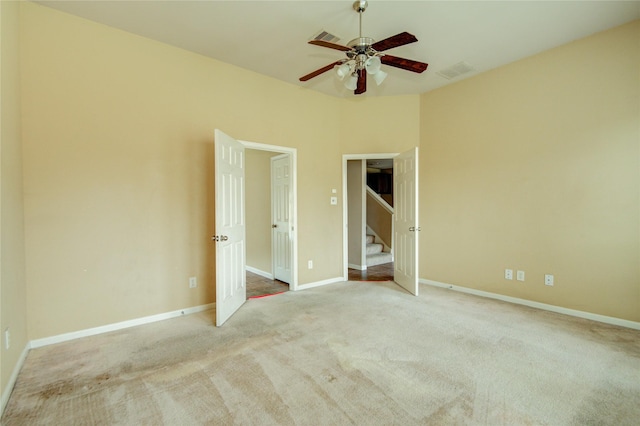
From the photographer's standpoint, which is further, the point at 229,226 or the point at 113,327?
the point at 229,226

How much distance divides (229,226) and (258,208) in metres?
2.22

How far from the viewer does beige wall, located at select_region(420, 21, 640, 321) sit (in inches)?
117

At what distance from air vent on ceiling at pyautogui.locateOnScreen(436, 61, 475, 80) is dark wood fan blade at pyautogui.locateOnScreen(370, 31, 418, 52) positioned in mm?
1870

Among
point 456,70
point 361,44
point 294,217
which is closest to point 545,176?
point 456,70

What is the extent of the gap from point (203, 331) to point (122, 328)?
85cm

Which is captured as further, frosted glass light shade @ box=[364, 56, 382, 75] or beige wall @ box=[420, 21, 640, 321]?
beige wall @ box=[420, 21, 640, 321]

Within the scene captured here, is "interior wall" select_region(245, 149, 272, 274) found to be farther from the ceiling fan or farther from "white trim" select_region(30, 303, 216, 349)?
the ceiling fan

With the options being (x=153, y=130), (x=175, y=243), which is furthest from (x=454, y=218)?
(x=153, y=130)

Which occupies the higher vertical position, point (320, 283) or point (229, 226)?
point (229, 226)

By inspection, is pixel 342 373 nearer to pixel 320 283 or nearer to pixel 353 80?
pixel 320 283

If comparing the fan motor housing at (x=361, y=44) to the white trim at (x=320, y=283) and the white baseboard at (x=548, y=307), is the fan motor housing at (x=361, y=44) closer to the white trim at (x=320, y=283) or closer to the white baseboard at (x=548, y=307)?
the white trim at (x=320, y=283)

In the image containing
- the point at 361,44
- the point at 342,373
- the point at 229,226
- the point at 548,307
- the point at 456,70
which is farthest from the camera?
the point at 456,70

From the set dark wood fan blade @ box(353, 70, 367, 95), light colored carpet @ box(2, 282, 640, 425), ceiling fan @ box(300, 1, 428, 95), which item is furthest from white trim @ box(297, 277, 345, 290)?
ceiling fan @ box(300, 1, 428, 95)

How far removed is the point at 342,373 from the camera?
2170 mm
